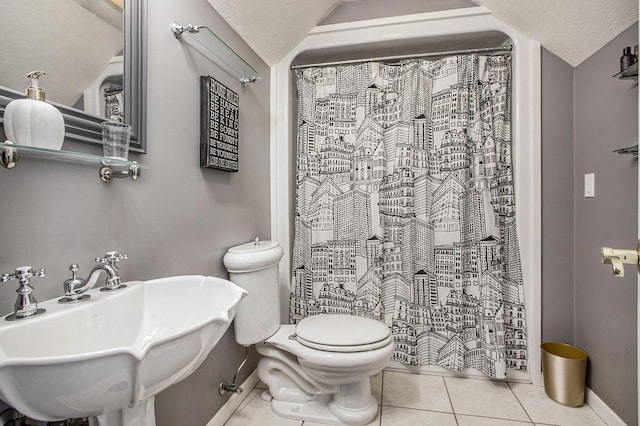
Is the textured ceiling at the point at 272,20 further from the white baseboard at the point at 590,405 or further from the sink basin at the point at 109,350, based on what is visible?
the white baseboard at the point at 590,405

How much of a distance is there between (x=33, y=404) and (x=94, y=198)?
55 cm

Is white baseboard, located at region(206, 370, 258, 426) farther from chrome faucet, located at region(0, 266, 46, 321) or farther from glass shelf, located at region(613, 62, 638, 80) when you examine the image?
glass shelf, located at region(613, 62, 638, 80)

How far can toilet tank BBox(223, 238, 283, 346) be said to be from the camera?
1460mm

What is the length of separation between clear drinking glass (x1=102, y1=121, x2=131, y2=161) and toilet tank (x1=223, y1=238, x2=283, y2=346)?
70 centimetres

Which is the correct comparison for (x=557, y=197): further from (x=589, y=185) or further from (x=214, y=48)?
(x=214, y=48)

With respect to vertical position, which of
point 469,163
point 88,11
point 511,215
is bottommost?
point 511,215

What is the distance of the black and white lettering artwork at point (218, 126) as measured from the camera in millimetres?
1343

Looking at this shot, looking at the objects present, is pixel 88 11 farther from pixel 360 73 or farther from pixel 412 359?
pixel 412 359

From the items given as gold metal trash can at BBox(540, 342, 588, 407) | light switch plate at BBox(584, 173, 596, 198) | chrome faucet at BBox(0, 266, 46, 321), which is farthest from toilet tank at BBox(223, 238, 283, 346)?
light switch plate at BBox(584, 173, 596, 198)

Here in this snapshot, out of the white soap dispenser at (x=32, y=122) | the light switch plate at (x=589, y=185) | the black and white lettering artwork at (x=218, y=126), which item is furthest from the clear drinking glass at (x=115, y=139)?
the light switch plate at (x=589, y=185)

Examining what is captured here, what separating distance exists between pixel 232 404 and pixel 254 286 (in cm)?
63

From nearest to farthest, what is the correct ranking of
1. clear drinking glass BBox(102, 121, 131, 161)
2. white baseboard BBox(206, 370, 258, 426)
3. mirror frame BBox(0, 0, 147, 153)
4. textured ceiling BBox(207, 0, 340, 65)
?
clear drinking glass BBox(102, 121, 131, 161)
mirror frame BBox(0, 0, 147, 153)
white baseboard BBox(206, 370, 258, 426)
textured ceiling BBox(207, 0, 340, 65)

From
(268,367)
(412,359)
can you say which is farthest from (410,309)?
(268,367)

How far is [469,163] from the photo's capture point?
1.84 m
